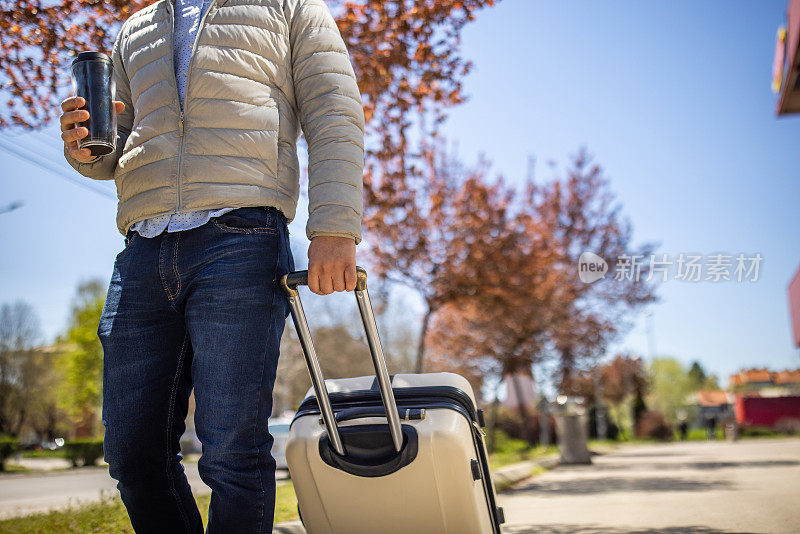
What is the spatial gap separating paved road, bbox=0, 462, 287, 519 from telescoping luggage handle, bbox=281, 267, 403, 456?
9.38 ft

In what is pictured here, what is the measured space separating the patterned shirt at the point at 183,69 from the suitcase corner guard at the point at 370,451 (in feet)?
2.54

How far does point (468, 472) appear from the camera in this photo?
2.03 metres

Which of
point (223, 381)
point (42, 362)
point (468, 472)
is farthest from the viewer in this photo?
point (42, 362)

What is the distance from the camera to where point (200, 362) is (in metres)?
1.90

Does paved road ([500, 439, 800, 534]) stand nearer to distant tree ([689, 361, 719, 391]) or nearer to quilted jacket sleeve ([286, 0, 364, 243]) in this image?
quilted jacket sleeve ([286, 0, 364, 243])

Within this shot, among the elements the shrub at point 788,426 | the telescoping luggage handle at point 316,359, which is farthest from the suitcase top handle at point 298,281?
the shrub at point 788,426

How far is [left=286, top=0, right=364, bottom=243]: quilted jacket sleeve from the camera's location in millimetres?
1929

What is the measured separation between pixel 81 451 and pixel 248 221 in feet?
17.4

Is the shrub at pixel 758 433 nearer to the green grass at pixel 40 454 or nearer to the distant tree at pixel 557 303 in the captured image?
the distant tree at pixel 557 303

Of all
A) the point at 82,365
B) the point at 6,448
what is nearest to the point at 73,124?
the point at 6,448

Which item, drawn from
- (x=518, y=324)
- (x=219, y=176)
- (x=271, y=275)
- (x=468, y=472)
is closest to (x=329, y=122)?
(x=219, y=176)

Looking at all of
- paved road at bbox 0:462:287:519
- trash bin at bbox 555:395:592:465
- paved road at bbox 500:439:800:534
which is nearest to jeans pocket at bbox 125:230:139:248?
paved road at bbox 0:462:287:519

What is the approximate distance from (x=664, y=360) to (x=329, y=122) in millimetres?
94711

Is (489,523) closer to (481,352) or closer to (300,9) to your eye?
(300,9)
